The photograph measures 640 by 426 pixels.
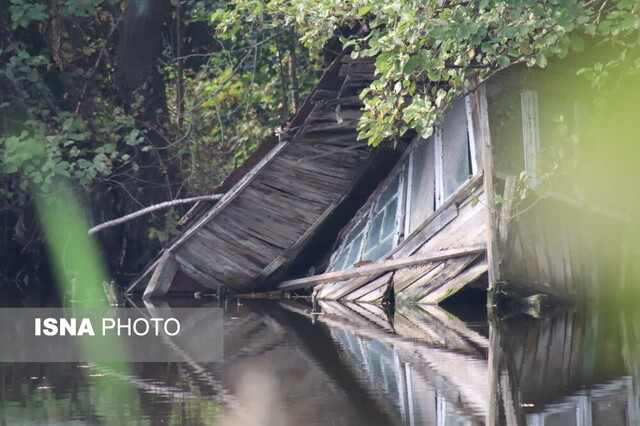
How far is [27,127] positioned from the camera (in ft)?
47.4

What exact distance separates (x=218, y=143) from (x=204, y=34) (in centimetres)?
178

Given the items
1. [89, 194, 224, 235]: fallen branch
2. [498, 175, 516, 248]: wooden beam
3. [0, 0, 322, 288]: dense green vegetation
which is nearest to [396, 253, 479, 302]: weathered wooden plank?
[498, 175, 516, 248]: wooden beam

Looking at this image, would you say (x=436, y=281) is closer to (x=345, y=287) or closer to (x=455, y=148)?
(x=455, y=148)

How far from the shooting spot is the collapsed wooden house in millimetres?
10102

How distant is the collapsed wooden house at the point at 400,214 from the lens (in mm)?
A: 10102

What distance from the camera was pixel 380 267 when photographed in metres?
11.6

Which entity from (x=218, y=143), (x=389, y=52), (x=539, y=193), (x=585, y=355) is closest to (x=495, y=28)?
(x=389, y=52)

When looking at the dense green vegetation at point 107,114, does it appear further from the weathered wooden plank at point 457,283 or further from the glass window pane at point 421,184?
the weathered wooden plank at point 457,283

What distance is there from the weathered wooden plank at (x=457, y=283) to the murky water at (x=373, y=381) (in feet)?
3.04

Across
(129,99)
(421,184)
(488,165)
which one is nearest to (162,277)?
(129,99)

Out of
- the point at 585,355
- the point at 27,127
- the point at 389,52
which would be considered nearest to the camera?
the point at 585,355

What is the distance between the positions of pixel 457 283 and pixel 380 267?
1455 millimetres

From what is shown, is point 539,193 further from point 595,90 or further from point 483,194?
point 595,90

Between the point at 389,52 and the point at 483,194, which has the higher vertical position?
the point at 389,52
